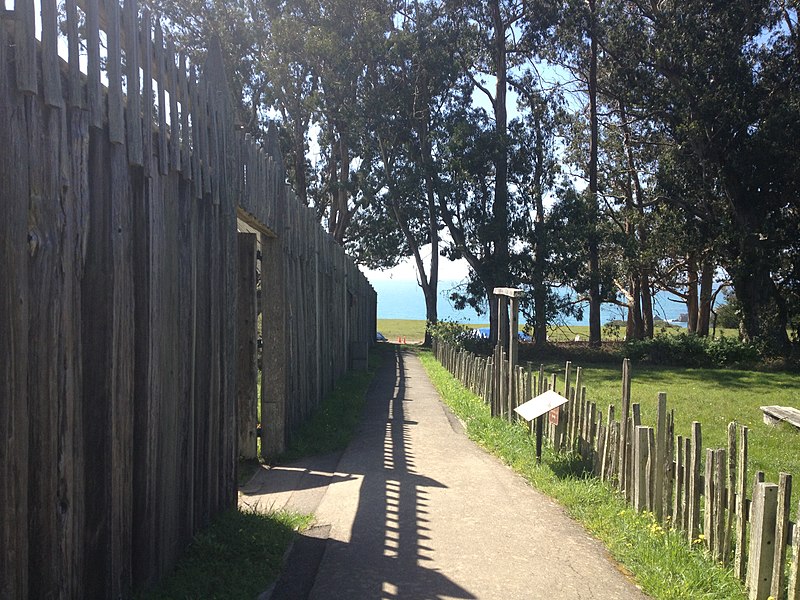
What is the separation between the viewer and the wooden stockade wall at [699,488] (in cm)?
438

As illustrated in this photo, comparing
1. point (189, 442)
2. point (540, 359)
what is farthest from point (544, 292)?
point (189, 442)

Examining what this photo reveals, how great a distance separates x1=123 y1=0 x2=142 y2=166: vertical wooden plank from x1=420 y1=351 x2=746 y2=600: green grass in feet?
12.5

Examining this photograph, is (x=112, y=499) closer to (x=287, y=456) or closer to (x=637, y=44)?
(x=287, y=456)

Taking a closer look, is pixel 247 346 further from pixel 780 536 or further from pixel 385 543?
pixel 780 536

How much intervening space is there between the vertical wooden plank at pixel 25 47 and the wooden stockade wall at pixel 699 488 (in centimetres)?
401

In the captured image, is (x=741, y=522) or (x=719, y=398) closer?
(x=741, y=522)

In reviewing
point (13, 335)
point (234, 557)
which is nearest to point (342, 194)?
point (234, 557)

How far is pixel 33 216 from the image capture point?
116 inches

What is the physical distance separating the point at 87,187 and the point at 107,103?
48 centimetres

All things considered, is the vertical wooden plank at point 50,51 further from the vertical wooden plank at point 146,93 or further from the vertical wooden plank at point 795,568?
the vertical wooden plank at point 795,568

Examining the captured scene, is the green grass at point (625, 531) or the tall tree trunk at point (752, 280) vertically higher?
the tall tree trunk at point (752, 280)

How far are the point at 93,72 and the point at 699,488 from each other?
4.51 m

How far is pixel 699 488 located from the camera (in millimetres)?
5414

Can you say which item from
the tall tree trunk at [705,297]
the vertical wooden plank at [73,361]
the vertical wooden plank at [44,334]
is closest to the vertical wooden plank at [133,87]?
the vertical wooden plank at [73,361]
